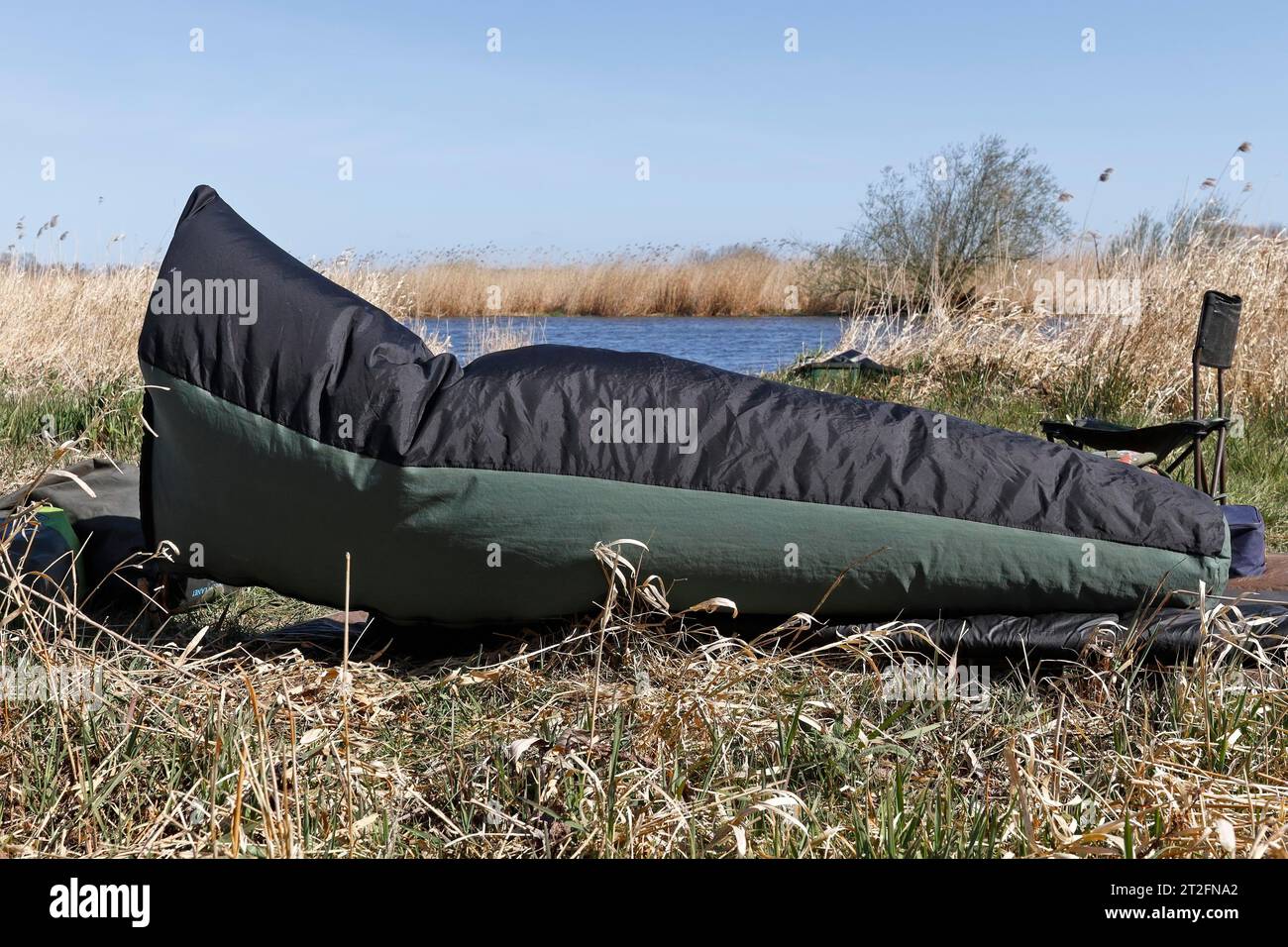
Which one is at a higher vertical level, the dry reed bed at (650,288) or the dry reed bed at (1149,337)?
the dry reed bed at (650,288)

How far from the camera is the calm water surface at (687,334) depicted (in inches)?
491

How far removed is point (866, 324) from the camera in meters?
9.30

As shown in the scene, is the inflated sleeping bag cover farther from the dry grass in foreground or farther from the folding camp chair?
the folding camp chair

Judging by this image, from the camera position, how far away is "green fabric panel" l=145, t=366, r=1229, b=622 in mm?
2180

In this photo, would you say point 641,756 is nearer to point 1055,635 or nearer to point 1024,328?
point 1055,635

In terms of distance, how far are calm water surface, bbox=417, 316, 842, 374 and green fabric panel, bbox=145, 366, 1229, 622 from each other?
812 cm

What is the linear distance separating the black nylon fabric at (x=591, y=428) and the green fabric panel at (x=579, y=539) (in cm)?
3

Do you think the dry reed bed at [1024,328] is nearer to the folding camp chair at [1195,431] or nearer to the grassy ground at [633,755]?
the folding camp chair at [1195,431]

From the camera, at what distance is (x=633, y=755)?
5.99ft

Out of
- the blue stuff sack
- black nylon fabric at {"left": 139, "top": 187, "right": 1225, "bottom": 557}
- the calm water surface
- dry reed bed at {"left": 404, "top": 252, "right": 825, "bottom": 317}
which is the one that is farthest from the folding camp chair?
dry reed bed at {"left": 404, "top": 252, "right": 825, "bottom": 317}

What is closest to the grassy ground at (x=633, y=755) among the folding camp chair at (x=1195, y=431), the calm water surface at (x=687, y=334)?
the folding camp chair at (x=1195, y=431)

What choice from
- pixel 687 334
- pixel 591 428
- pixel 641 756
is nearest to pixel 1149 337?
pixel 591 428

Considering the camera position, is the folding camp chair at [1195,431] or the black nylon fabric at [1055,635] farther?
the folding camp chair at [1195,431]
